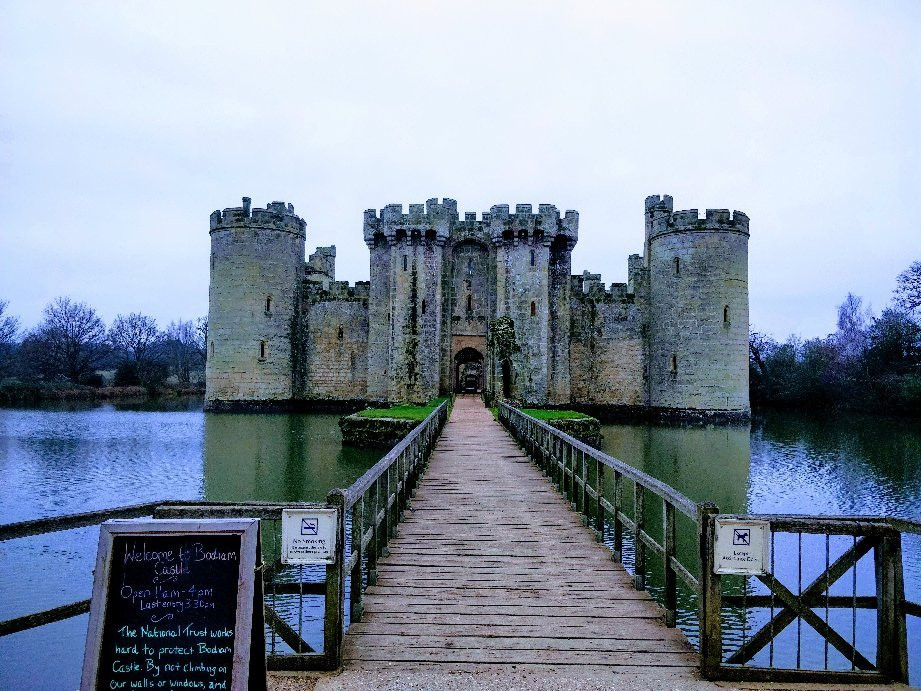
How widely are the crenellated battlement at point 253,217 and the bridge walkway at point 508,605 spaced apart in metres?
26.9

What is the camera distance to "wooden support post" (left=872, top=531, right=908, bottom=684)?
12.9 ft

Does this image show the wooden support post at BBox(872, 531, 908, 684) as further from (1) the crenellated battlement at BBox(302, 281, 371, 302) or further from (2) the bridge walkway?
(1) the crenellated battlement at BBox(302, 281, 371, 302)

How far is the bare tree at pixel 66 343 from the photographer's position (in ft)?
183

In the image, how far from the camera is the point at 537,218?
103ft

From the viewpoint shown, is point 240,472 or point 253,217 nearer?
point 240,472

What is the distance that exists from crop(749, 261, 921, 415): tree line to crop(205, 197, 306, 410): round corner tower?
32.0m

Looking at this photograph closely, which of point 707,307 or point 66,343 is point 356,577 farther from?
point 66,343

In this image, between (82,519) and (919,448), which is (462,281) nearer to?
(919,448)

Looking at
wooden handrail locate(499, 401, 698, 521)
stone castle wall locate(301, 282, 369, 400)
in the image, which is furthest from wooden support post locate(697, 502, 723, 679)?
stone castle wall locate(301, 282, 369, 400)

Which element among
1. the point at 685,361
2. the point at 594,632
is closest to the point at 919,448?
the point at 685,361

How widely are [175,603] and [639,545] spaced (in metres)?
3.89

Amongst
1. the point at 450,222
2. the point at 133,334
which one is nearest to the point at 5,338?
the point at 133,334

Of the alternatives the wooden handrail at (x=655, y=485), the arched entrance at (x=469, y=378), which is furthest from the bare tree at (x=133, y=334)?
the wooden handrail at (x=655, y=485)

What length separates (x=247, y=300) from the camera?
1297 inches
